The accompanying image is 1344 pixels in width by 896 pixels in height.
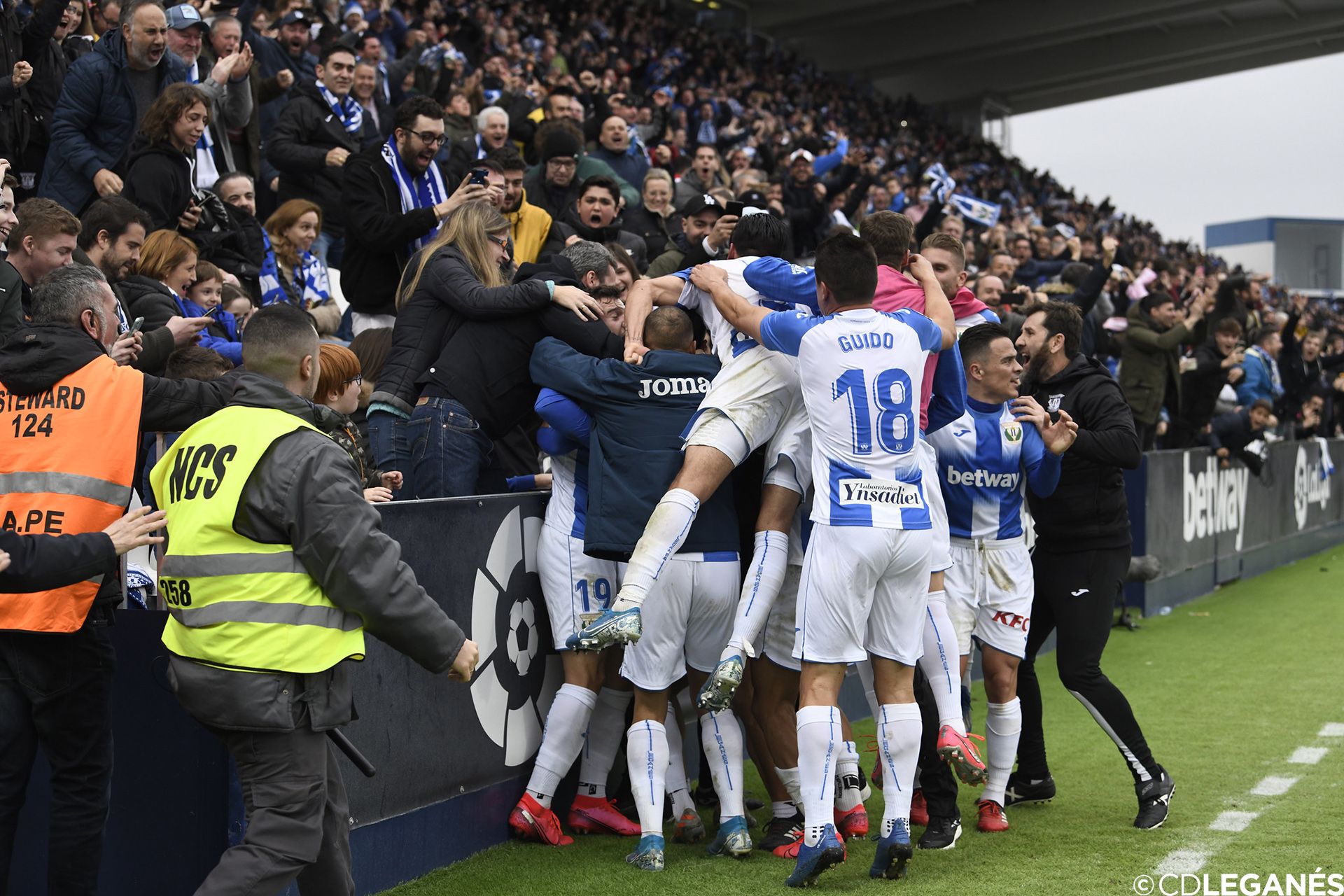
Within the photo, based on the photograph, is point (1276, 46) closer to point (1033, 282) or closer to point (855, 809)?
point (1033, 282)

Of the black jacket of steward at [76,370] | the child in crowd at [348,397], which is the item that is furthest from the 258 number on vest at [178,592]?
the child in crowd at [348,397]

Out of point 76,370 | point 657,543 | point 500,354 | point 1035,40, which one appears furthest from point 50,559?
point 1035,40

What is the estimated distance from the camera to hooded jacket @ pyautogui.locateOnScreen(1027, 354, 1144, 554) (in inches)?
244

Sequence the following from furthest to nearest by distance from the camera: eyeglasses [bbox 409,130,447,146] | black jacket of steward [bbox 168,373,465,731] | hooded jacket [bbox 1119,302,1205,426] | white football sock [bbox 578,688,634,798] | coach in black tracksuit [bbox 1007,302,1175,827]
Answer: hooded jacket [bbox 1119,302,1205,426] < eyeglasses [bbox 409,130,447,146] < coach in black tracksuit [bbox 1007,302,1175,827] < white football sock [bbox 578,688,634,798] < black jacket of steward [bbox 168,373,465,731]

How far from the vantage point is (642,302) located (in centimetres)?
574

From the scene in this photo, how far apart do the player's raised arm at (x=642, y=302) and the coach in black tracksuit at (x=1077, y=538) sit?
69.3 inches

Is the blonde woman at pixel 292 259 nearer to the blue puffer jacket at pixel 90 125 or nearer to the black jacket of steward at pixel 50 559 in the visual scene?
the blue puffer jacket at pixel 90 125

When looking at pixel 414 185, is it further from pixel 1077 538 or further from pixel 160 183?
pixel 1077 538

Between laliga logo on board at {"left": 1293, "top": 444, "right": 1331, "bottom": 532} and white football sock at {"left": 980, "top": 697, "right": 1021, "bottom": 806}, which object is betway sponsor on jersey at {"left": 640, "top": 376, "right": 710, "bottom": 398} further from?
laliga logo on board at {"left": 1293, "top": 444, "right": 1331, "bottom": 532}

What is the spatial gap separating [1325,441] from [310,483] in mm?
16379

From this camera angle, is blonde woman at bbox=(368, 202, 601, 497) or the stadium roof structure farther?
the stadium roof structure

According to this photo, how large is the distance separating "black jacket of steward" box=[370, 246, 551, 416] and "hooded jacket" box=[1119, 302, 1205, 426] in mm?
7884

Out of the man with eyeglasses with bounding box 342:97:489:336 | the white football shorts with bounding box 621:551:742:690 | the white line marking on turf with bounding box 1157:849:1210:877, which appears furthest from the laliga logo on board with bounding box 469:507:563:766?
the white line marking on turf with bounding box 1157:849:1210:877

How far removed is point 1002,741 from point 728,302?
2.27m
